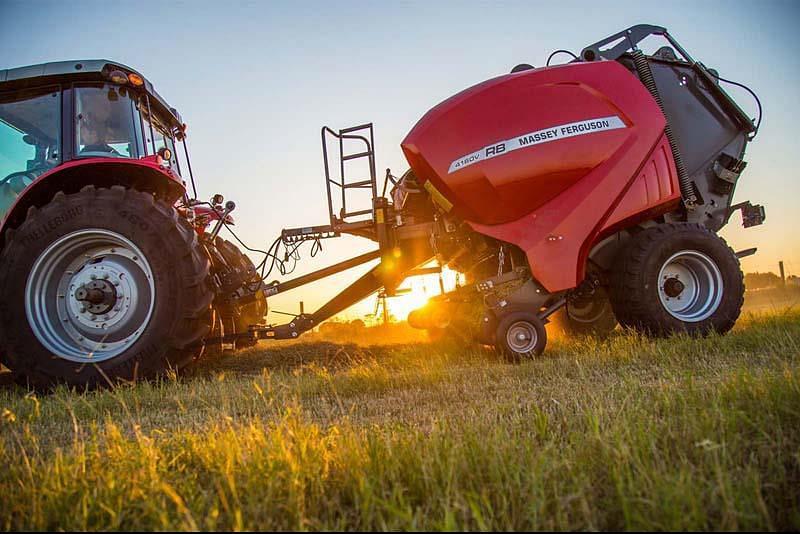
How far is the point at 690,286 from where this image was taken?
14.9 ft

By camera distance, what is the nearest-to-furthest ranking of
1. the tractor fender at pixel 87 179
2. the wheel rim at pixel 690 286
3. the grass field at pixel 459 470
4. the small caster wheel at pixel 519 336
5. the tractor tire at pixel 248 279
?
the grass field at pixel 459 470, the tractor fender at pixel 87 179, the small caster wheel at pixel 519 336, the wheel rim at pixel 690 286, the tractor tire at pixel 248 279

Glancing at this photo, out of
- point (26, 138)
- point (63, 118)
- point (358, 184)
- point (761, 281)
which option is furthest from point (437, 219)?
point (761, 281)

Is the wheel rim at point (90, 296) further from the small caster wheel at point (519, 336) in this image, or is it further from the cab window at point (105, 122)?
the small caster wheel at point (519, 336)

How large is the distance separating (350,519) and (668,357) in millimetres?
2865

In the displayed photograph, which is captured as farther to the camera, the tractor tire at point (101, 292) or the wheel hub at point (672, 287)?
the wheel hub at point (672, 287)

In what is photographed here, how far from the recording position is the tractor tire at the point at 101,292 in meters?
3.53

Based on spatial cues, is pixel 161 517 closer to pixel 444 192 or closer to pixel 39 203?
pixel 444 192

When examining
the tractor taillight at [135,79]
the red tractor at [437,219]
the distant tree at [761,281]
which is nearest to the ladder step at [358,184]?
the red tractor at [437,219]

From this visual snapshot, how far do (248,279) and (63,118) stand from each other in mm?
1940

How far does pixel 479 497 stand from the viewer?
3.96ft

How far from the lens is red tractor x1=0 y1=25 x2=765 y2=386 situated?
365cm

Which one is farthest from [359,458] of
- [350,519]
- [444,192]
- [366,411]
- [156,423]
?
[444,192]

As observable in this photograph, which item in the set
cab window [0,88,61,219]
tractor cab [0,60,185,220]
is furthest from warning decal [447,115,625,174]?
cab window [0,88,61,219]

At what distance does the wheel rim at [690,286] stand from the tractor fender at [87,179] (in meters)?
4.32
